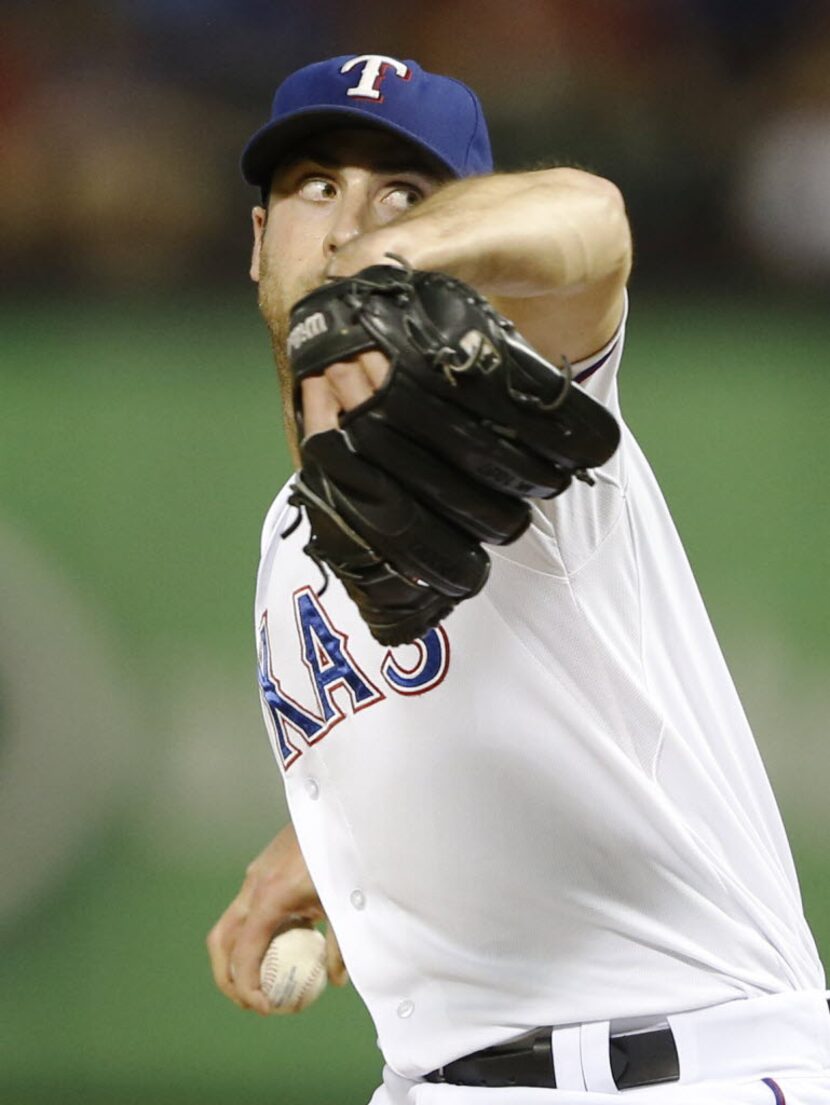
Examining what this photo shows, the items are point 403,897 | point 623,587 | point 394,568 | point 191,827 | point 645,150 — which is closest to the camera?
point 394,568

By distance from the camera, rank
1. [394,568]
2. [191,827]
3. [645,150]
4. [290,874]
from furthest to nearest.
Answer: [645,150] < [191,827] < [290,874] < [394,568]

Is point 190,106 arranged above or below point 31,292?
above

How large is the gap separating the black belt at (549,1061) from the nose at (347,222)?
Answer: 904mm

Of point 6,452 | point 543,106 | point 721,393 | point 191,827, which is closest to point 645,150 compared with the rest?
point 543,106

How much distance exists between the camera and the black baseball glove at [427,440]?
3.23ft

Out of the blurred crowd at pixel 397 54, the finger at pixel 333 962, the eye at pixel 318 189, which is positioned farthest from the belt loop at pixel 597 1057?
the blurred crowd at pixel 397 54

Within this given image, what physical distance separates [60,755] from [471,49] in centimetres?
195

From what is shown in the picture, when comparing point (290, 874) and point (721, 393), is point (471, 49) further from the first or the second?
point (290, 874)

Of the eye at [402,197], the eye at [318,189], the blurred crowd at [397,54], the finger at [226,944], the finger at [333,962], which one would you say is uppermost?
the blurred crowd at [397,54]

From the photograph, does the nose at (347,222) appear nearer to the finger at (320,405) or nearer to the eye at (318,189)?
the eye at (318,189)

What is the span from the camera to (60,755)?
3.56 m

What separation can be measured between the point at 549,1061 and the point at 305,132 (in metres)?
1.13

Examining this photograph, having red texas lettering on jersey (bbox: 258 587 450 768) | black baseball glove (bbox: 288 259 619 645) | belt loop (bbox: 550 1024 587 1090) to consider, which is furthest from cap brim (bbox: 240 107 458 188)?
belt loop (bbox: 550 1024 587 1090)

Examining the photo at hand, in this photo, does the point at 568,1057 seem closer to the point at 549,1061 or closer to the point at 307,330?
the point at 549,1061
